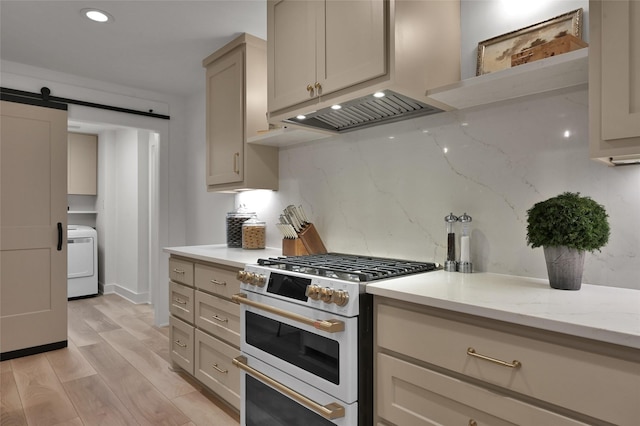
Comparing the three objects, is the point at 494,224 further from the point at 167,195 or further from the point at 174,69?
the point at 167,195

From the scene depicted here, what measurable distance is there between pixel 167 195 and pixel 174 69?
4.39 ft

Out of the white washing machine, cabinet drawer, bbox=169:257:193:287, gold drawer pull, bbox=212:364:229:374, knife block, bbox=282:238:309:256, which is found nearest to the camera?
gold drawer pull, bbox=212:364:229:374

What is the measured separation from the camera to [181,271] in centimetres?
273

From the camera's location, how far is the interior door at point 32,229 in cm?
316

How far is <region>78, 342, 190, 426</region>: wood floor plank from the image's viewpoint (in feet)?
7.47

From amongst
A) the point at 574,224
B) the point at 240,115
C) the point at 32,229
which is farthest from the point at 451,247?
the point at 32,229

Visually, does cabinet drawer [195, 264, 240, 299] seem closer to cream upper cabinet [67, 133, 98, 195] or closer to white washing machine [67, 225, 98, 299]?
white washing machine [67, 225, 98, 299]

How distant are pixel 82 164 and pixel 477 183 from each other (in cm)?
580

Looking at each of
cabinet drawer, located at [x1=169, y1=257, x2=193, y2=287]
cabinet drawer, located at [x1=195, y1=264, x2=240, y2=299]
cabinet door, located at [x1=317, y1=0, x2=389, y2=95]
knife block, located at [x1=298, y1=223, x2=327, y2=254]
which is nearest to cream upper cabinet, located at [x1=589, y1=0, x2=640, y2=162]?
cabinet door, located at [x1=317, y1=0, x2=389, y2=95]

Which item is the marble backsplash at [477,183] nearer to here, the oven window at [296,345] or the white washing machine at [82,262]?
the oven window at [296,345]

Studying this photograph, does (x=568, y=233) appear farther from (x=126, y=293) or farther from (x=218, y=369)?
(x=126, y=293)

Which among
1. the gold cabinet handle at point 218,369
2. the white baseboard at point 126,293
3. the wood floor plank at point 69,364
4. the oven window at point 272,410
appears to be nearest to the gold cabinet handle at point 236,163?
the gold cabinet handle at point 218,369

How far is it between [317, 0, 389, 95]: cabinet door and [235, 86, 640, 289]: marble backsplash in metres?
0.49

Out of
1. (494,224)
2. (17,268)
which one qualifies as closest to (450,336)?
(494,224)
